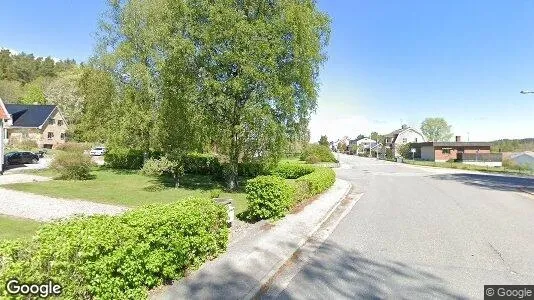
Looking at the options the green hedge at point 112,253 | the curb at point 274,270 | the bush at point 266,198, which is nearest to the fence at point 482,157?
the curb at point 274,270

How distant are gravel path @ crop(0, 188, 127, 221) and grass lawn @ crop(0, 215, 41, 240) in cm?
54

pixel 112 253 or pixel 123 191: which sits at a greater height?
pixel 112 253

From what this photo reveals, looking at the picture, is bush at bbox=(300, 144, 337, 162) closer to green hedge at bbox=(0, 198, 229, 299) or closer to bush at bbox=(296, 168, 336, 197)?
bush at bbox=(296, 168, 336, 197)

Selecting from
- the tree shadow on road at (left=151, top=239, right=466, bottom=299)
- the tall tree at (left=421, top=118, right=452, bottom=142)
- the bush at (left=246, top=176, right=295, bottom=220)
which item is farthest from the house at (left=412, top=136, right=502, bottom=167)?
the tree shadow on road at (left=151, top=239, right=466, bottom=299)

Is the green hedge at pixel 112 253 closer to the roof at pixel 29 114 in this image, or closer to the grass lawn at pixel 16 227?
the grass lawn at pixel 16 227

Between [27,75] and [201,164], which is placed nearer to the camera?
[201,164]

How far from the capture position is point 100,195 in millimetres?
17219

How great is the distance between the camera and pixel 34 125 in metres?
58.2

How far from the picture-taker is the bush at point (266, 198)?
1151 centimetres

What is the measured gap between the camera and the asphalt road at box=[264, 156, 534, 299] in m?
6.34

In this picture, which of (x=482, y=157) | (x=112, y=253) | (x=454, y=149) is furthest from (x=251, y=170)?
(x=454, y=149)

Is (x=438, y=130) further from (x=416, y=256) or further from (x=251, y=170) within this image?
(x=416, y=256)
